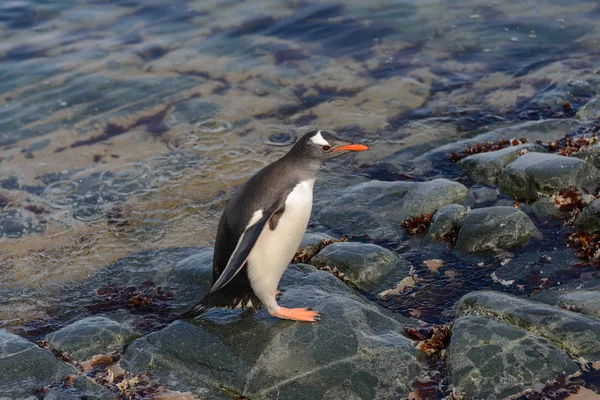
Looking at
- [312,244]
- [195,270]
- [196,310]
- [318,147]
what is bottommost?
[312,244]

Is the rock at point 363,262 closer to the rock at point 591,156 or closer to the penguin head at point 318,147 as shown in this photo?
the penguin head at point 318,147

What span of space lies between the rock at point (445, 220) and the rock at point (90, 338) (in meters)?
3.23

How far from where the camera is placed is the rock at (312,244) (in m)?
7.52

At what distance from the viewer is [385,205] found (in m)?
8.50

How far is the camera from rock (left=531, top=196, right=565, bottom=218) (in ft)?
25.9

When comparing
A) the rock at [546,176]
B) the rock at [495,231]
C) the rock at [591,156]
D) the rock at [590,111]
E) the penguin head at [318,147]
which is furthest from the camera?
the rock at [590,111]

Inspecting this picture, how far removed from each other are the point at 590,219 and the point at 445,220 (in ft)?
4.60

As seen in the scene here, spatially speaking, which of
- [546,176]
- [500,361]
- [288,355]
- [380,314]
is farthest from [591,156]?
[288,355]

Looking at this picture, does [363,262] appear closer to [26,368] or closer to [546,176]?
[546,176]

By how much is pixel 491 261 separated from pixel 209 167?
464 cm

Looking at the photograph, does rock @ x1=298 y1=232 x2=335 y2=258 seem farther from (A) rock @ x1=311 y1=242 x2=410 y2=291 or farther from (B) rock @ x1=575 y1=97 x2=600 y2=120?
(B) rock @ x1=575 y1=97 x2=600 y2=120

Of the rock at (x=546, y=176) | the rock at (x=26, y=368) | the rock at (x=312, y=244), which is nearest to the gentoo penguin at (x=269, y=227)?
the rock at (x=26, y=368)

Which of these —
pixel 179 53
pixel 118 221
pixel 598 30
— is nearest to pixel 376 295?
pixel 118 221

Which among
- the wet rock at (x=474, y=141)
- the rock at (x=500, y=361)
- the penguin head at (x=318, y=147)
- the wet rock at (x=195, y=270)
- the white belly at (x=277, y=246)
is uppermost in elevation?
the penguin head at (x=318, y=147)
